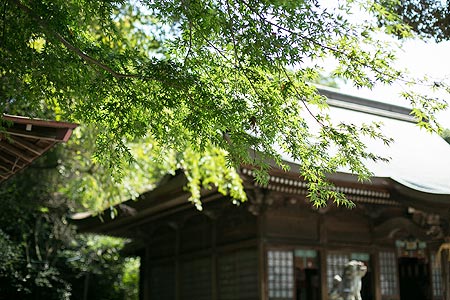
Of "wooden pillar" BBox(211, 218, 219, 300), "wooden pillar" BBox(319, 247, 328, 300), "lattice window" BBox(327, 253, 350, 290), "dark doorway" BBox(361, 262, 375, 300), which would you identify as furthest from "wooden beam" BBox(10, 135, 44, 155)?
"dark doorway" BBox(361, 262, 375, 300)

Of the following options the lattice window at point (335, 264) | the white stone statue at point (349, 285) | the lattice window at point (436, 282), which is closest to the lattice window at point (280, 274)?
the lattice window at point (335, 264)

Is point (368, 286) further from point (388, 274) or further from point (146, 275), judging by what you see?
point (146, 275)

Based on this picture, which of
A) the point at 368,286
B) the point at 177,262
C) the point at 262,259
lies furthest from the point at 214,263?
the point at 368,286

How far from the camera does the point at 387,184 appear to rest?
9.41 m

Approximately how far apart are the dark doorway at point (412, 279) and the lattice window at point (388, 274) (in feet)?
4.16

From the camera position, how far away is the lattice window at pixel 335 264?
10.5 m

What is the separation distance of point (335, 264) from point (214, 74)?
6549mm

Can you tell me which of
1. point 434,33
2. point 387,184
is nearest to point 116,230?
point 387,184

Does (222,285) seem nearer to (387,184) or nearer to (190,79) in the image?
(387,184)

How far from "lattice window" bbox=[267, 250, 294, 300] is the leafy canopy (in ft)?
16.8

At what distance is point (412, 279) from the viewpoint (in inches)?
507

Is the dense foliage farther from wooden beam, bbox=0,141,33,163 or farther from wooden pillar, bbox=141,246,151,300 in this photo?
wooden beam, bbox=0,141,33,163

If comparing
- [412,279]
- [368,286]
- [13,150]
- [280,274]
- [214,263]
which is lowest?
[368,286]

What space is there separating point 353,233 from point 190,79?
22.8 ft
